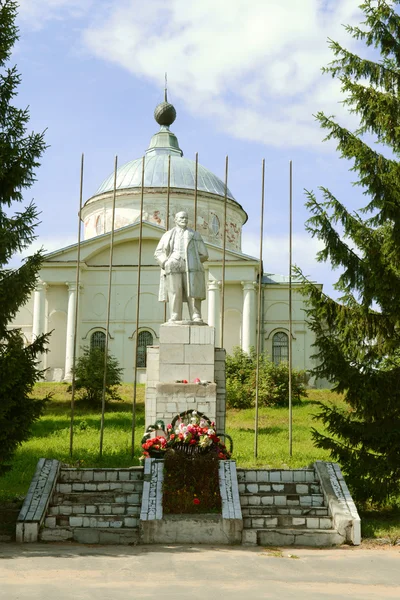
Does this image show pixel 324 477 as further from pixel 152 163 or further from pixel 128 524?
pixel 152 163

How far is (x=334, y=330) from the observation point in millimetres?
12234

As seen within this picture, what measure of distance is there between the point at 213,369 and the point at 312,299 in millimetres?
3158

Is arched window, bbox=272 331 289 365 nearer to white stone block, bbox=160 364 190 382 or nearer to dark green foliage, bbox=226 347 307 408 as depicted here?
dark green foliage, bbox=226 347 307 408

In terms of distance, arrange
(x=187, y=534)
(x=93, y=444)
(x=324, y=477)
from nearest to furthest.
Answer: (x=187, y=534), (x=324, y=477), (x=93, y=444)

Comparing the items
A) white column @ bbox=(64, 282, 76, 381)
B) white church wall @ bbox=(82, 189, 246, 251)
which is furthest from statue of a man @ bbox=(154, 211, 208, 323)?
white church wall @ bbox=(82, 189, 246, 251)

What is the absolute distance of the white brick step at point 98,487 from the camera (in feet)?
37.7

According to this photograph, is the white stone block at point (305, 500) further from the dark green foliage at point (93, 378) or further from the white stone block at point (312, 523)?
the dark green foliage at point (93, 378)

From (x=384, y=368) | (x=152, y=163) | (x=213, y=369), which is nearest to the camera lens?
(x=384, y=368)

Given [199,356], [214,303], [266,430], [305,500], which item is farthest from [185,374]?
[214,303]

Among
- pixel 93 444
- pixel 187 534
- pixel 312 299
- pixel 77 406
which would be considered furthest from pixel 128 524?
pixel 77 406

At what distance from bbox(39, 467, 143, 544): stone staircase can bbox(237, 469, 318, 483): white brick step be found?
1.50m

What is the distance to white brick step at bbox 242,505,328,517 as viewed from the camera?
10.9m

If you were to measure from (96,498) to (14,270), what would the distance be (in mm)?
3390

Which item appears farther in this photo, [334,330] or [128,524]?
→ [334,330]
